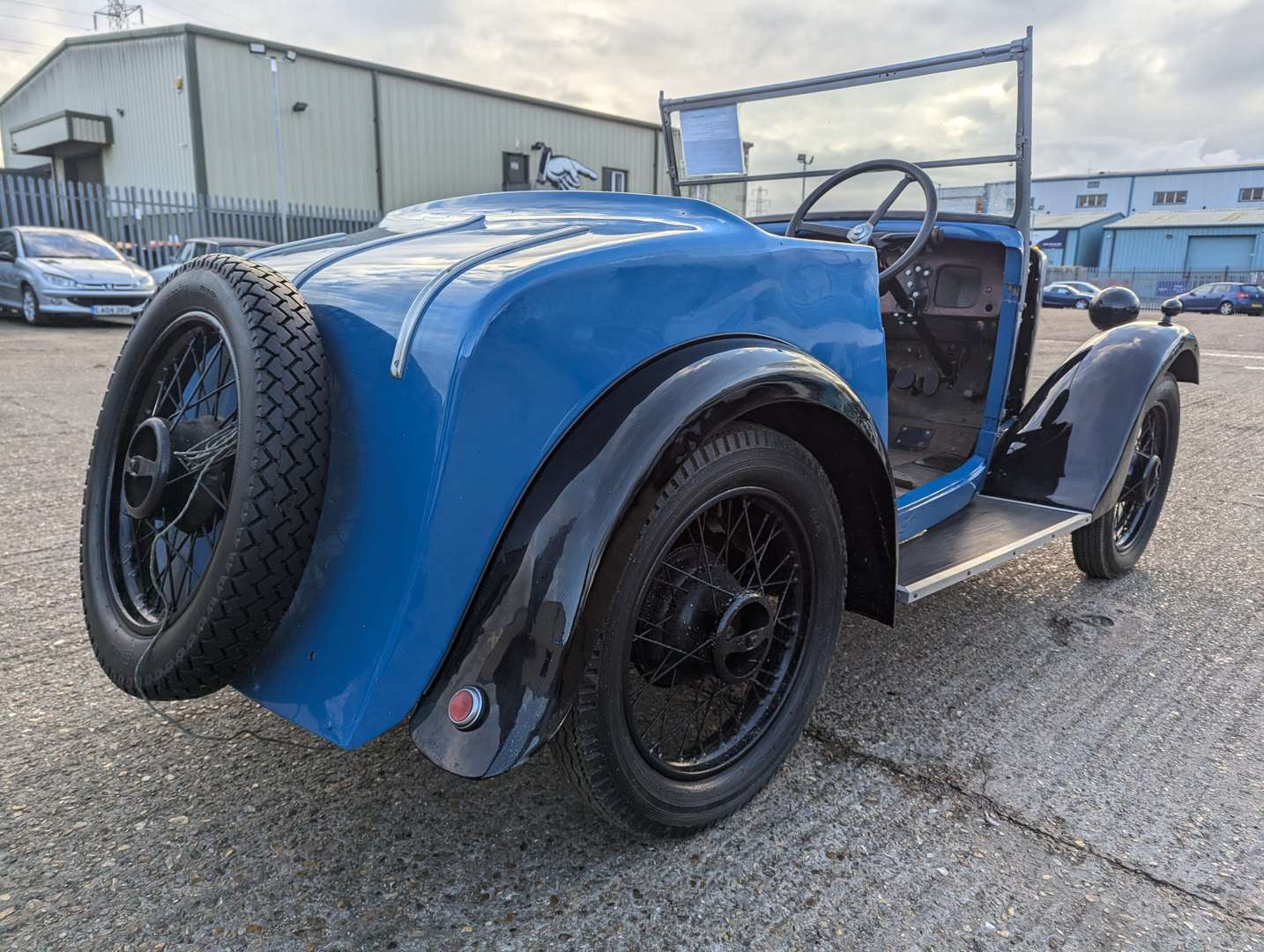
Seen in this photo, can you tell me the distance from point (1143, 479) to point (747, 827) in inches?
97.9

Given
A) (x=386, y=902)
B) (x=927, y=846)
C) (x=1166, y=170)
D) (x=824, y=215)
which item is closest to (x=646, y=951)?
(x=386, y=902)

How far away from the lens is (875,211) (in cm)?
322

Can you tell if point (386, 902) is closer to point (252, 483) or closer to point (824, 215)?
point (252, 483)

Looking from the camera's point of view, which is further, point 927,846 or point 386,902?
point 927,846

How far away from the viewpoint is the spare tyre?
1.48 metres

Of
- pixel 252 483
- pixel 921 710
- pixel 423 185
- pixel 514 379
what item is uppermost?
pixel 423 185

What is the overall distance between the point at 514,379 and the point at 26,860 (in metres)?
1.40

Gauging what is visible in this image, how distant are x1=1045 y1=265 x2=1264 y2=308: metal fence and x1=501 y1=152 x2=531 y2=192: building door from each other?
24775mm

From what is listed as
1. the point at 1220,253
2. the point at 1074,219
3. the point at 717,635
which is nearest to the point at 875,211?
the point at 717,635

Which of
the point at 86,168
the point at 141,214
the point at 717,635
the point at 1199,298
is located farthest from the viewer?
the point at 1199,298

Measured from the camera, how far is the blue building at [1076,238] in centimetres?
4484

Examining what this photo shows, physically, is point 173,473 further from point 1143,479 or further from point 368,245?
point 1143,479

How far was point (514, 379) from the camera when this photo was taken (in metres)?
1.49

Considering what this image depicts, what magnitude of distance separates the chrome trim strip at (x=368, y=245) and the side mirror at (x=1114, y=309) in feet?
9.37
